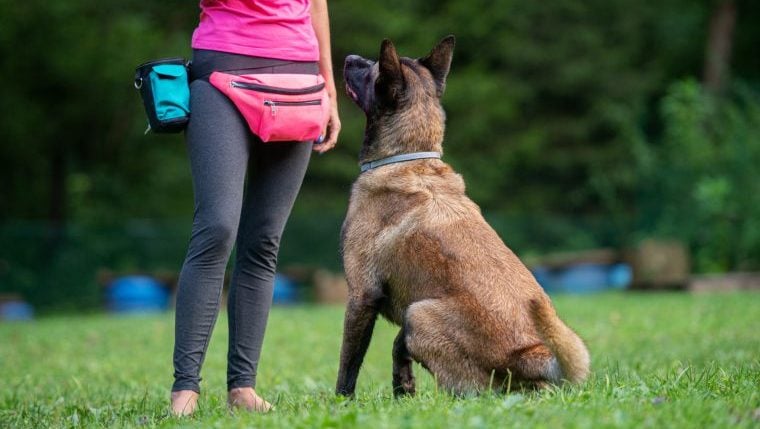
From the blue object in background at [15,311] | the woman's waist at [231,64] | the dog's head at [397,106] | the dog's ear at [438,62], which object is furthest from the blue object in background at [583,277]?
the woman's waist at [231,64]

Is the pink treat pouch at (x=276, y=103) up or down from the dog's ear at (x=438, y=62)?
down

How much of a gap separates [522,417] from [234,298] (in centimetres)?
174

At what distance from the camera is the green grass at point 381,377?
133 inches

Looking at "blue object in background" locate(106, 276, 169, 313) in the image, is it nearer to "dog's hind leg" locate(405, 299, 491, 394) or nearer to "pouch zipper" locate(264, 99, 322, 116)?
"pouch zipper" locate(264, 99, 322, 116)

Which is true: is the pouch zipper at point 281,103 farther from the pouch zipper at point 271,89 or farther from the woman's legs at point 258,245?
the woman's legs at point 258,245

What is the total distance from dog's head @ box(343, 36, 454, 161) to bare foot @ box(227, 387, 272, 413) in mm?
1207

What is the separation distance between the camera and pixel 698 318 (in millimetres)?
10344

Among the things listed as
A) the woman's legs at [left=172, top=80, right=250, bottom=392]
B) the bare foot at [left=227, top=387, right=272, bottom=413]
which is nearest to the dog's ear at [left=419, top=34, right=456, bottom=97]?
the woman's legs at [left=172, top=80, right=250, bottom=392]

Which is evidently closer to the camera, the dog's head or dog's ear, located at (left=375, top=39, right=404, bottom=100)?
dog's ear, located at (left=375, top=39, right=404, bottom=100)

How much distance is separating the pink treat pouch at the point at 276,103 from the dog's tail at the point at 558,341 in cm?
129

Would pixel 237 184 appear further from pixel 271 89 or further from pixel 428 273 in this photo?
pixel 428 273

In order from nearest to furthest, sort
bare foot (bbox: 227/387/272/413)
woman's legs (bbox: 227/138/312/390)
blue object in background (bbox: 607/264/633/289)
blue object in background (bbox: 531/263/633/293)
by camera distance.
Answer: bare foot (bbox: 227/387/272/413) → woman's legs (bbox: 227/138/312/390) → blue object in background (bbox: 531/263/633/293) → blue object in background (bbox: 607/264/633/289)

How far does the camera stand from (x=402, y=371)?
14.4ft

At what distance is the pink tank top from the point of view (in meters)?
4.34
